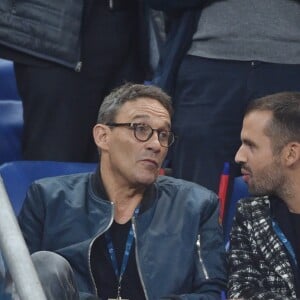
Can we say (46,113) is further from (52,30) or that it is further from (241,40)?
(241,40)

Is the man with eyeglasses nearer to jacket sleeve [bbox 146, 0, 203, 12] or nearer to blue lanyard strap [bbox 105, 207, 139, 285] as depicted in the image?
blue lanyard strap [bbox 105, 207, 139, 285]

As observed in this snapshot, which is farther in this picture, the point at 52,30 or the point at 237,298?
the point at 52,30

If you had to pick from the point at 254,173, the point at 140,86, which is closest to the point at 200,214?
the point at 254,173

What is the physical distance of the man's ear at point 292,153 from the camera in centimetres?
421

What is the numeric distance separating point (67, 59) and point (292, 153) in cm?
105

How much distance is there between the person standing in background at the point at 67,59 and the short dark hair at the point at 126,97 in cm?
39

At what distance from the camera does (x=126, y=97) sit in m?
4.38

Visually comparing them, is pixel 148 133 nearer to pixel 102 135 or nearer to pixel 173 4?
pixel 102 135

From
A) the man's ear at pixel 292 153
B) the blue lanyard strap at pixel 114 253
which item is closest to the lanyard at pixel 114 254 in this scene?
the blue lanyard strap at pixel 114 253

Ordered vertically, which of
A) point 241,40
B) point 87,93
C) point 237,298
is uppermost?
point 241,40

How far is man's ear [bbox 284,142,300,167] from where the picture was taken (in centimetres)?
421

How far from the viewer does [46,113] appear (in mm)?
4801

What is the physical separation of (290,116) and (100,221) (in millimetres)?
799

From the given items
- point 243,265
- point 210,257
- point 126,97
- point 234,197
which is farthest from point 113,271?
point 234,197
